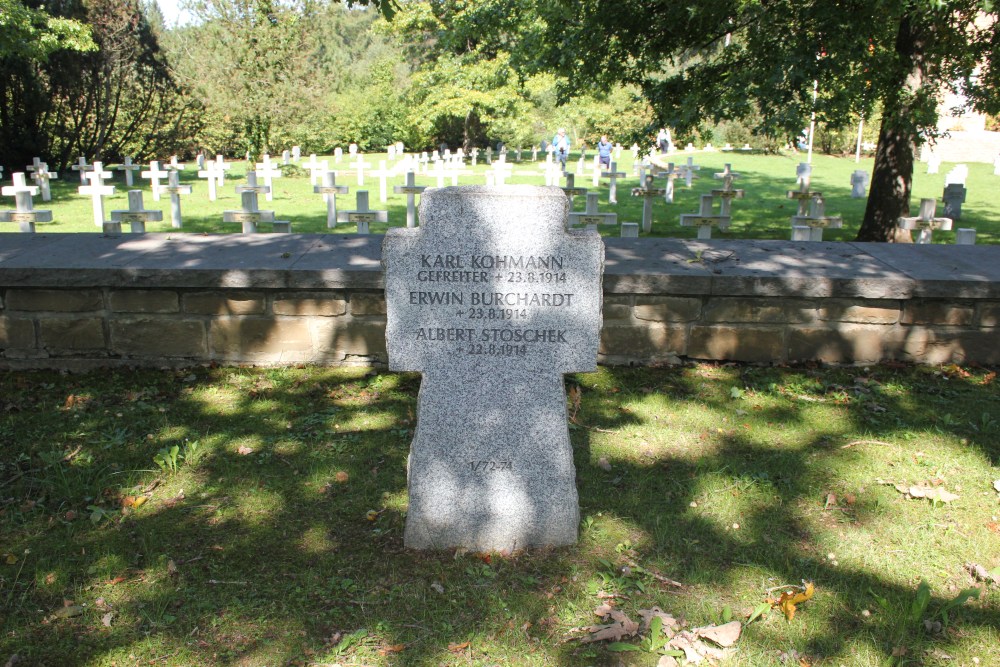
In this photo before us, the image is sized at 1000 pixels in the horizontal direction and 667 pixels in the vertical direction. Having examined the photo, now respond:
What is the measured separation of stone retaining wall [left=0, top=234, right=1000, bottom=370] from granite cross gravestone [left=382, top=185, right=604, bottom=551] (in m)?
1.88

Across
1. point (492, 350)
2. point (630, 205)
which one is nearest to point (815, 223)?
point (630, 205)

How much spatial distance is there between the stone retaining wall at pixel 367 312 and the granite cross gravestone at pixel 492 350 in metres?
1.88

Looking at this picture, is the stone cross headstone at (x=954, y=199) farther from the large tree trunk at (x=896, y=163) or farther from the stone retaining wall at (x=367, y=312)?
the stone retaining wall at (x=367, y=312)

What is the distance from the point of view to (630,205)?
15.5 m

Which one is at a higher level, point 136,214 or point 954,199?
point 954,199

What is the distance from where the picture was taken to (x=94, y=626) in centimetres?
292

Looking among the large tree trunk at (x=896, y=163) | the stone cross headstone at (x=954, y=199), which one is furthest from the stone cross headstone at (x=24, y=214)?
the stone cross headstone at (x=954, y=199)

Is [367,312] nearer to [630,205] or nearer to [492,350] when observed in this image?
[492,350]

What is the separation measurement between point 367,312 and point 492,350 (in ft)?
6.84

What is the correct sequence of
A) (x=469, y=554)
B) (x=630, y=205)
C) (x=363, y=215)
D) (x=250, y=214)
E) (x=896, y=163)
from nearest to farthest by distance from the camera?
(x=469, y=554) < (x=896, y=163) < (x=250, y=214) < (x=363, y=215) < (x=630, y=205)

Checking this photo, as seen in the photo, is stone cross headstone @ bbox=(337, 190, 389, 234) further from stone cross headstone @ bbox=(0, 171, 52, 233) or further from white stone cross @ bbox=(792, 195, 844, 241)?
white stone cross @ bbox=(792, 195, 844, 241)

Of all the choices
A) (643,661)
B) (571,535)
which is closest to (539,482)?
(571,535)

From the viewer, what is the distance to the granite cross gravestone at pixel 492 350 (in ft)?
10.2

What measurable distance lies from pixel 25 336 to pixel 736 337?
435 cm
